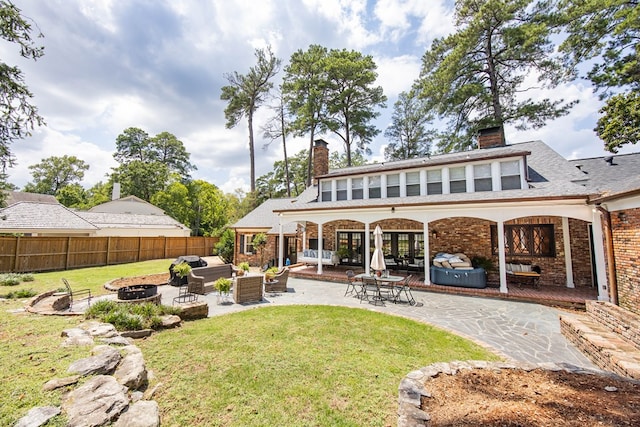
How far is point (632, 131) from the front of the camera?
12281 millimetres

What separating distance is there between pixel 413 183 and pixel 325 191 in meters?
5.13

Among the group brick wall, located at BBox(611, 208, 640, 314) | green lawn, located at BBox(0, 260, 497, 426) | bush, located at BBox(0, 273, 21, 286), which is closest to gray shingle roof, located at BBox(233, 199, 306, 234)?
bush, located at BBox(0, 273, 21, 286)

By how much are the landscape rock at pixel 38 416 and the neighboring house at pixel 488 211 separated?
9.68 meters

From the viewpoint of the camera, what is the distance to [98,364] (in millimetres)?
3543

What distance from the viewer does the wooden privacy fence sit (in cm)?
1365

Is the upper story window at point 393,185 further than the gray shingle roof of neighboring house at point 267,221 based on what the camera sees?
No

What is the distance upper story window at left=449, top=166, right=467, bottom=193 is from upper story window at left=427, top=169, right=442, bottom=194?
0.48m

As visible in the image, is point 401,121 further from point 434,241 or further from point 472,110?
point 434,241

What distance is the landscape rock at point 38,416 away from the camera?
2.39 meters

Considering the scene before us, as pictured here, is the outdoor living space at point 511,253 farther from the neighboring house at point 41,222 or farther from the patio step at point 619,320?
the neighboring house at point 41,222

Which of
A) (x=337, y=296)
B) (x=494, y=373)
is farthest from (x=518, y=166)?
(x=494, y=373)

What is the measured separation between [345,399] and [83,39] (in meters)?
11.8

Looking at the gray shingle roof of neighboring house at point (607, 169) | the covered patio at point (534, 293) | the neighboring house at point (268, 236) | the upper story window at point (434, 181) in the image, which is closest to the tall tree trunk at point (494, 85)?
the gray shingle roof of neighboring house at point (607, 169)

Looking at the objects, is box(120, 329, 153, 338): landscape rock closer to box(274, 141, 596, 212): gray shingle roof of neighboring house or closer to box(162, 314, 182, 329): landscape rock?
box(162, 314, 182, 329): landscape rock
